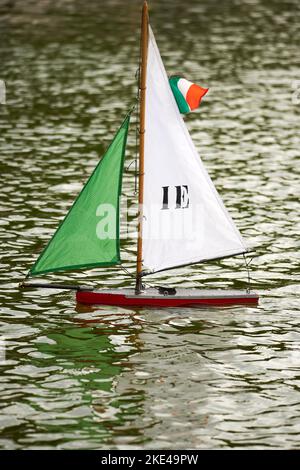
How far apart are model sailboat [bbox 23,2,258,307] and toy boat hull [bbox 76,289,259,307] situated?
26 millimetres

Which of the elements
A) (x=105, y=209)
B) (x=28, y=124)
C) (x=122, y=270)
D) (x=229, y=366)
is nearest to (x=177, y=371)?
(x=229, y=366)

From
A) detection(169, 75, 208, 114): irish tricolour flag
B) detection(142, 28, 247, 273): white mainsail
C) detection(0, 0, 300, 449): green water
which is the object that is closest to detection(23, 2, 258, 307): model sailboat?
detection(142, 28, 247, 273): white mainsail

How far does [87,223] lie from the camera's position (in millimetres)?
30656

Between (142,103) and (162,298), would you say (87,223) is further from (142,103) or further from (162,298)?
(142,103)

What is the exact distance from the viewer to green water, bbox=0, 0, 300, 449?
25.3m

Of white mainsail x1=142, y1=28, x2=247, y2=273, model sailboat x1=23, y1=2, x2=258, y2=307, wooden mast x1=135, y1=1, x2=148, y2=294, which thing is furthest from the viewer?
white mainsail x1=142, y1=28, x2=247, y2=273

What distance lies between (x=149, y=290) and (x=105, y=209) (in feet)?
8.82

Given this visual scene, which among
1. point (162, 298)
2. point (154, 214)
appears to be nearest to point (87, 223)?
point (154, 214)

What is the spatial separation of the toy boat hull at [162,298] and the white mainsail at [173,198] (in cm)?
80

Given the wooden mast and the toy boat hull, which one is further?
the toy boat hull

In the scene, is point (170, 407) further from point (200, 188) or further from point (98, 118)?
point (98, 118)

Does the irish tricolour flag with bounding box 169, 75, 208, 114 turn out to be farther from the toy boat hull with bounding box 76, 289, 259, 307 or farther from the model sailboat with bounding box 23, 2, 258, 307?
the toy boat hull with bounding box 76, 289, 259, 307

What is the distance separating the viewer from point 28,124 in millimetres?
52906

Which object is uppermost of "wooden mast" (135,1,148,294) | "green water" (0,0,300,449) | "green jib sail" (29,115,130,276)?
"wooden mast" (135,1,148,294)
